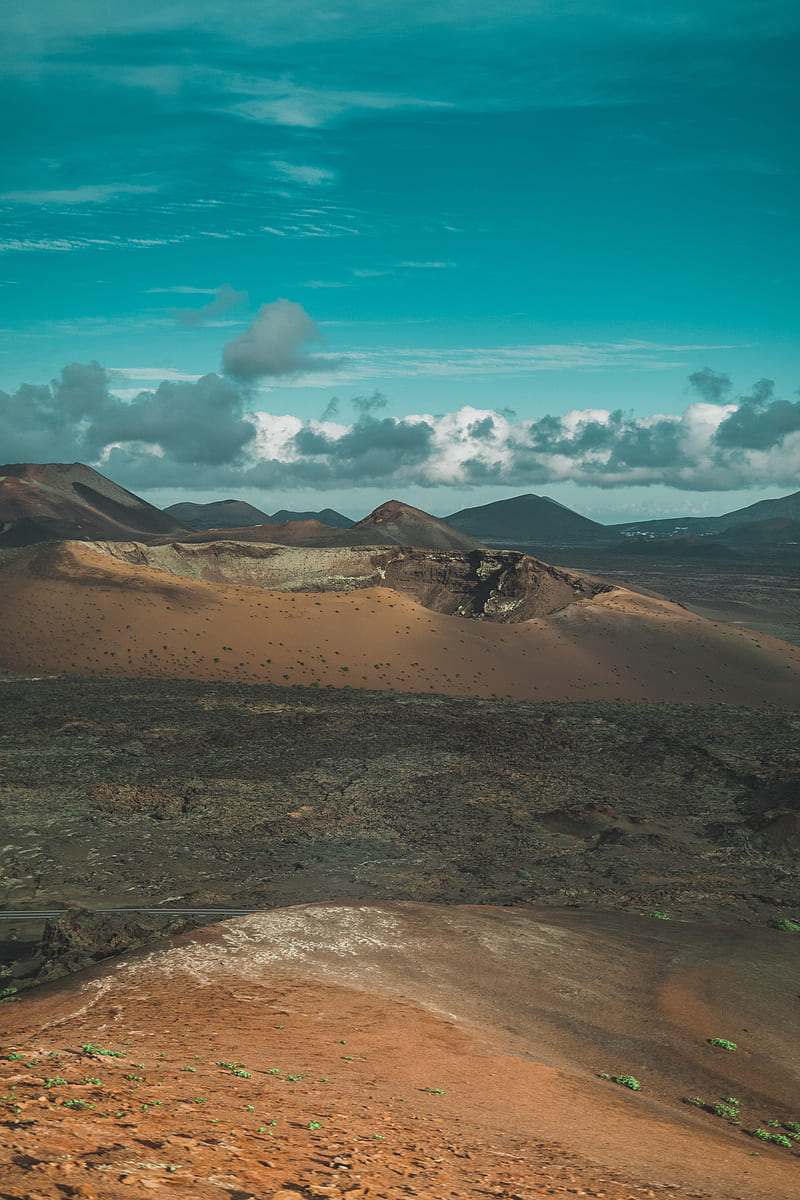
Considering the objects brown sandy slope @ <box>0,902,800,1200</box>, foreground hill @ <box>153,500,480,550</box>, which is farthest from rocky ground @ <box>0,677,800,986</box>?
foreground hill @ <box>153,500,480,550</box>

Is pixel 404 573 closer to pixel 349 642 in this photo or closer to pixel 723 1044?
pixel 349 642

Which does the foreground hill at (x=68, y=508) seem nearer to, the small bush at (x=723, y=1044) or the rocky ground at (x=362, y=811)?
the rocky ground at (x=362, y=811)

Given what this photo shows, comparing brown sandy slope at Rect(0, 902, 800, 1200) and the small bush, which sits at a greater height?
brown sandy slope at Rect(0, 902, 800, 1200)

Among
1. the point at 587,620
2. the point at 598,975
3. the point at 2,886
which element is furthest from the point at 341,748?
the point at 587,620

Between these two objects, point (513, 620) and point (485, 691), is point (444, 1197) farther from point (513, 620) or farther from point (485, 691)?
point (513, 620)

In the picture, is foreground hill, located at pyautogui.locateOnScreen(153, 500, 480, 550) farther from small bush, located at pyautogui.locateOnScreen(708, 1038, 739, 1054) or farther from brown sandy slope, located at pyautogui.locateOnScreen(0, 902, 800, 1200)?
small bush, located at pyautogui.locateOnScreen(708, 1038, 739, 1054)

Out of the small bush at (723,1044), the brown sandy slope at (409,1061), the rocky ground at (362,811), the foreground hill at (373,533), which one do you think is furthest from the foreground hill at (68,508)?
the small bush at (723,1044)

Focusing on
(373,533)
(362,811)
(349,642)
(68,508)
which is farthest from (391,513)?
(362,811)
